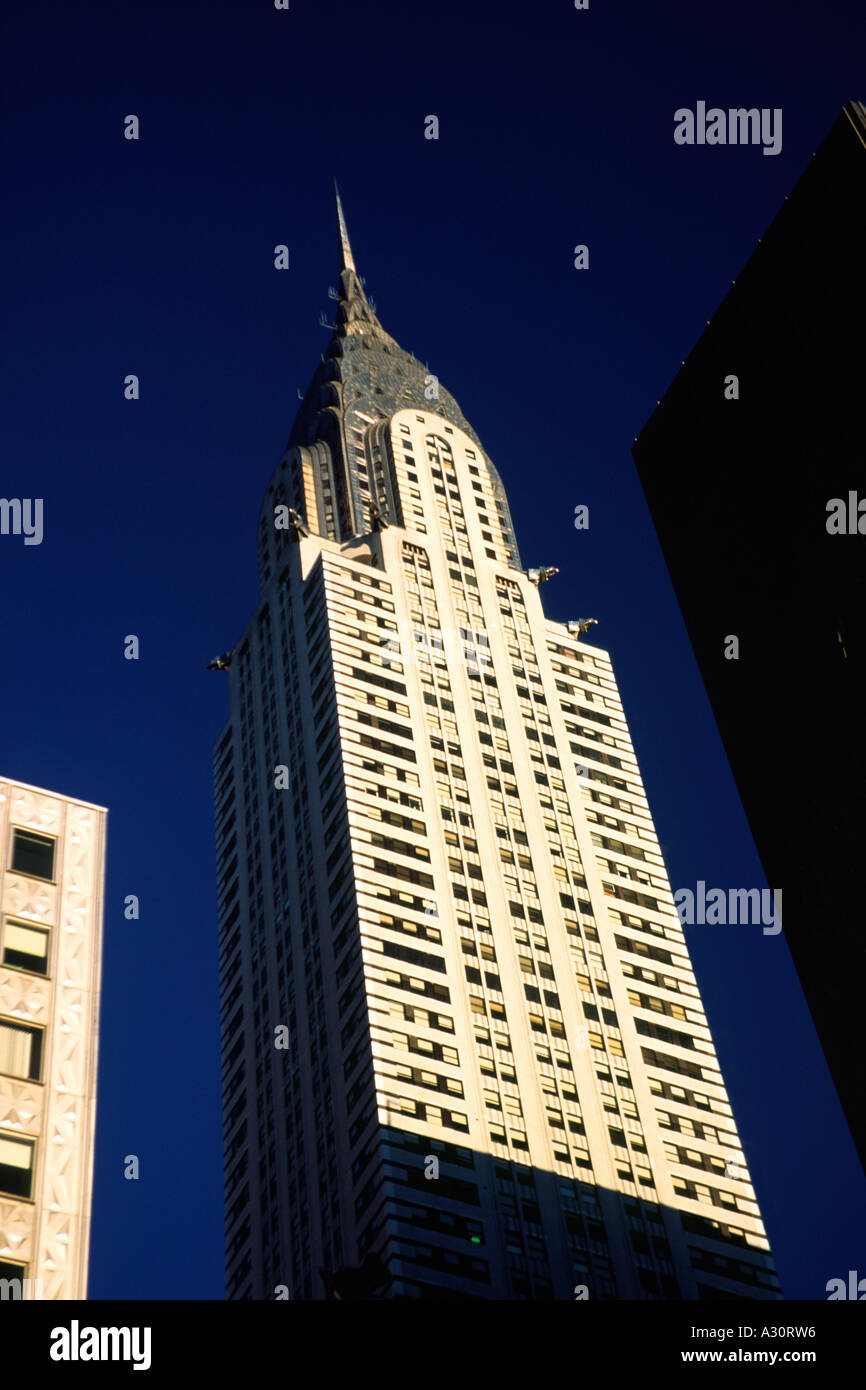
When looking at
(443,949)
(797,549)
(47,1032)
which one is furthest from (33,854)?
(443,949)

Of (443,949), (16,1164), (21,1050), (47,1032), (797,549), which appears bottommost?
(16,1164)

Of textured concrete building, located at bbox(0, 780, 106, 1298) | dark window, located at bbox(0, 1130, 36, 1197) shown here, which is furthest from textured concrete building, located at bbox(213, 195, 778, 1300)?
dark window, located at bbox(0, 1130, 36, 1197)

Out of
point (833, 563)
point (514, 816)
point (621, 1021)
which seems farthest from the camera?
point (514, 816)

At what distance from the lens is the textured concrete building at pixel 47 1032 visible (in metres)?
41.8

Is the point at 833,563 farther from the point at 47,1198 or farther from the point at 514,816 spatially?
the point at 514,816

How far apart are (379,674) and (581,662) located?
19.9 metres

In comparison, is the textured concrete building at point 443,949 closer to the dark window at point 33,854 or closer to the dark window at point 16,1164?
the dark window at point 33,854

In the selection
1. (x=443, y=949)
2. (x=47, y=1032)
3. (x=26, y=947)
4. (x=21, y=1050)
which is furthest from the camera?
(x=443, y=949)

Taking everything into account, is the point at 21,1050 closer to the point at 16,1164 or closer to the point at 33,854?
the point at 16,1164

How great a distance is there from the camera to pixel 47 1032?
1801 inches

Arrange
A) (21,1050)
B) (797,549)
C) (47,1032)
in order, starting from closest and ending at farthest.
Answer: (21,1050)
(47,1032)
(797,549)

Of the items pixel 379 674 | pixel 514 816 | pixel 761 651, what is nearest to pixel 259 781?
pixel 379 674

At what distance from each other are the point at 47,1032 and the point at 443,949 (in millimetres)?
72709
